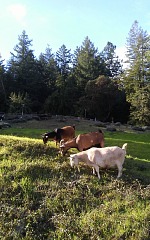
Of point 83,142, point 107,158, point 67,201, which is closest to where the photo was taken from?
point 67,201

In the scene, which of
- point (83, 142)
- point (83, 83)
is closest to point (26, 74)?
point (83, 83)

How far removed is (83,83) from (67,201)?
160ft

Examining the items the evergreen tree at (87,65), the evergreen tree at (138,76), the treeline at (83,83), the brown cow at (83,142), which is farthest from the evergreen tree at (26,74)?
the brown cow at (83,142)

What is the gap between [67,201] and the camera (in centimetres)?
866

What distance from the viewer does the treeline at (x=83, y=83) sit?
4753 cm

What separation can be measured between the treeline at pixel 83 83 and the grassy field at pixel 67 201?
34451mm

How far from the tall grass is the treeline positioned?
1355 inches

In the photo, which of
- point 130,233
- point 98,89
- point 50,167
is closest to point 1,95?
point 98,89

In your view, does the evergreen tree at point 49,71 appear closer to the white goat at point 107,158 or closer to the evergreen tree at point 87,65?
the evergreen tree at point 87,65

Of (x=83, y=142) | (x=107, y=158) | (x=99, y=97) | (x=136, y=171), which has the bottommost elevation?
(x=136, y=171)

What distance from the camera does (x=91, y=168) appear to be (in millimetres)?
10539

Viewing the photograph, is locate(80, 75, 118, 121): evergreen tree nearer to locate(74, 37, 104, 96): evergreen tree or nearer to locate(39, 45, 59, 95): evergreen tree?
locate(74, 37, 104, 96): evergreen tree

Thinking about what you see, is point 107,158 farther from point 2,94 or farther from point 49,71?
point 49,71

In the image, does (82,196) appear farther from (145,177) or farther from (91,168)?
(145,177)
